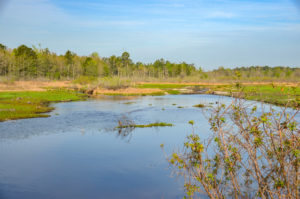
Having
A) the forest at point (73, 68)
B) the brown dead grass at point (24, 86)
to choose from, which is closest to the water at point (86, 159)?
the brown dead grass at point (24, 86)

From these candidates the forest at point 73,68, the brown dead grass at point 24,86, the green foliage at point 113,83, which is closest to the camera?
the brown dead grass at point 24,86

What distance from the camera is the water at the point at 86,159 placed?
47.1 ft

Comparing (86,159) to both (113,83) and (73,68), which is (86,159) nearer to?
(113,83)

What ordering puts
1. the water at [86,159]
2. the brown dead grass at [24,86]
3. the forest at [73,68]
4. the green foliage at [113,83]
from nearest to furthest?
the water at [86,159] < the brown dead grass at [24,86] < the green foliage at [113,83] < the forest at [73,68]

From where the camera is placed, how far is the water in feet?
47.1

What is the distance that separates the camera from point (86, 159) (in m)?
19.2

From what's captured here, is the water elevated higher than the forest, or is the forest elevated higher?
the forest

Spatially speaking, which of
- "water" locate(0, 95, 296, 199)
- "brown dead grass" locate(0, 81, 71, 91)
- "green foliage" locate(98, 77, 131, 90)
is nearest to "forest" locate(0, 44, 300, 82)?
"brown dead grass" locate(0, 81, 71, 91)

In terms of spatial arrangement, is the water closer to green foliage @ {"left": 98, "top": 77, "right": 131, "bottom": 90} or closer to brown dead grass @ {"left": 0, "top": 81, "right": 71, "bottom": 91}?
brown dead grass @ {"left": 0, "top": 81, "right": 71, "bottom": 91}

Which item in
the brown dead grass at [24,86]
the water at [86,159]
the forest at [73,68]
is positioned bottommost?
the water at [86,159]

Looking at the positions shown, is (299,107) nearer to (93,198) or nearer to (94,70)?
(93,198)

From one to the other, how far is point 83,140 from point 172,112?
18.1 meters

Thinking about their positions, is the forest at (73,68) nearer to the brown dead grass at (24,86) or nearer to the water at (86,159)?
the brown dead grass at (24,86)

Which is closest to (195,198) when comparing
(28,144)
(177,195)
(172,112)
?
(177,195)
